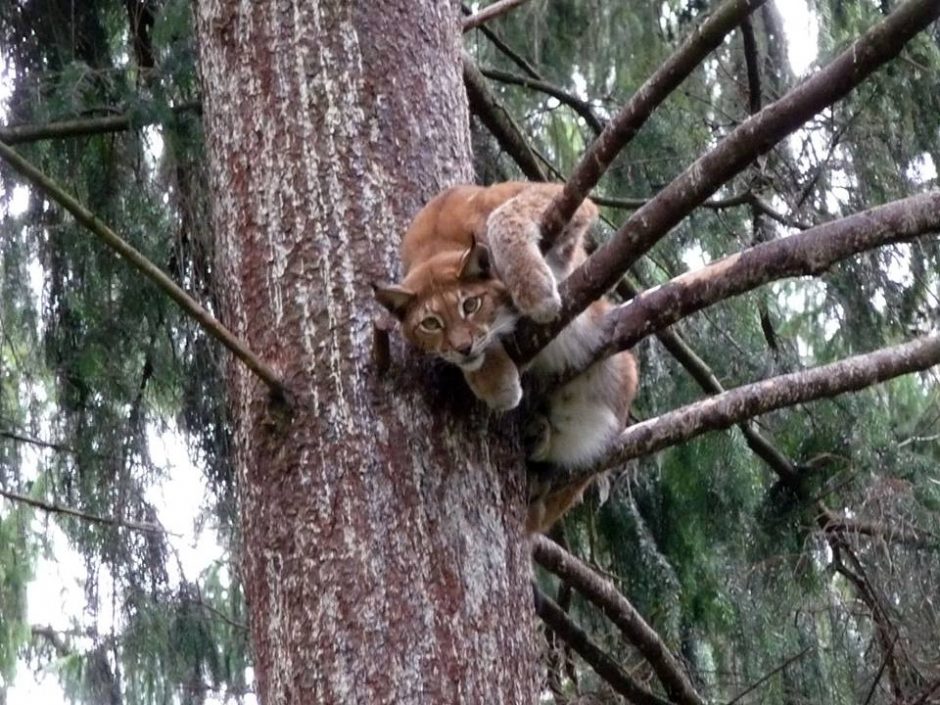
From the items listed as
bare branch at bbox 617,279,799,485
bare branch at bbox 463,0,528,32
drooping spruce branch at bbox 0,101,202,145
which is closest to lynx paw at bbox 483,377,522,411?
bare branch at bbox 617,279,799,485

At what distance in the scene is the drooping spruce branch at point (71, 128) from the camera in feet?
12.3

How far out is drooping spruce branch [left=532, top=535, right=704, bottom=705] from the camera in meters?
3.35

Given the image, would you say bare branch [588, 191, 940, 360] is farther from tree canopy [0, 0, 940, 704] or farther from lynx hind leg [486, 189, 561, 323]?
tree canopy [0, 0, 940, 704]

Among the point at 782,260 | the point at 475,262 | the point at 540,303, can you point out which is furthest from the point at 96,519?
the point at 782,260

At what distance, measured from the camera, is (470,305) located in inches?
122

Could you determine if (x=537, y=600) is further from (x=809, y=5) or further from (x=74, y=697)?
(x=74, y=697)

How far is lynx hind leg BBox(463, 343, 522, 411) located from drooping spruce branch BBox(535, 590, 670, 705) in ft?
3.07

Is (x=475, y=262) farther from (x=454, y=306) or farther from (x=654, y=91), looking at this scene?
(x=654, y=91)

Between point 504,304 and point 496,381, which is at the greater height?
point 504,304

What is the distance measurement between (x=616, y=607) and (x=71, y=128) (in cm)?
184

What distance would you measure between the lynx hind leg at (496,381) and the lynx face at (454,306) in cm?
2

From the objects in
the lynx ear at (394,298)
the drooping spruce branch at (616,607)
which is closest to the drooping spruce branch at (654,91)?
the lynx ear at (394,298)

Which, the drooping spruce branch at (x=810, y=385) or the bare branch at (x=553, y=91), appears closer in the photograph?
the drooping spruce branch at (x=810, y=385)

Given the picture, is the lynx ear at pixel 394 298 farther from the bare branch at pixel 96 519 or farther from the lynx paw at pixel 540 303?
the bare branch at pixel 96 519
